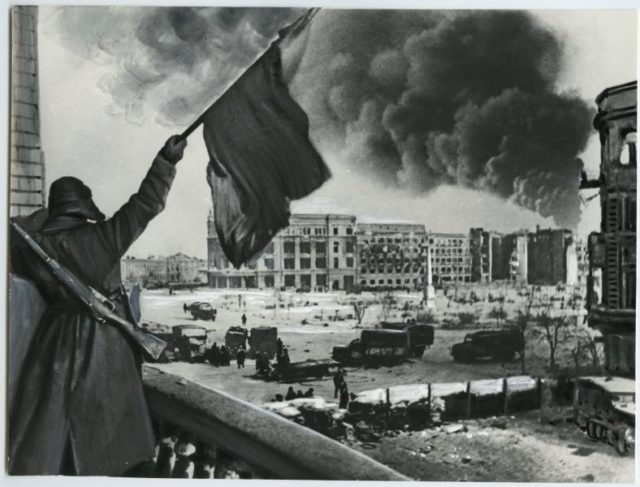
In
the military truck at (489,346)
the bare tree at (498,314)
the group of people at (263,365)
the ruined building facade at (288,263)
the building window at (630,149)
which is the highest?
the building window at (630,149)

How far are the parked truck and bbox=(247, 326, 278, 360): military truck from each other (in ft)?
0.70

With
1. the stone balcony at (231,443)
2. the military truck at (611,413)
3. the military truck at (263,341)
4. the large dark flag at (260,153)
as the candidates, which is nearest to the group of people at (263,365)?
the military truck at (263,341)

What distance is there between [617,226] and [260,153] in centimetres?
124

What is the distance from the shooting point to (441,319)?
2656mm

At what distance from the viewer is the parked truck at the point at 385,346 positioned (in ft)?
8.64

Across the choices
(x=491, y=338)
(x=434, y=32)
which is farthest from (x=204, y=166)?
(x=491, y=338)

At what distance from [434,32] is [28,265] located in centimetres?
161

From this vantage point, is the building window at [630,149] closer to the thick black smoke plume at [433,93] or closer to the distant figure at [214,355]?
the thick black smoke plume at [433,93]

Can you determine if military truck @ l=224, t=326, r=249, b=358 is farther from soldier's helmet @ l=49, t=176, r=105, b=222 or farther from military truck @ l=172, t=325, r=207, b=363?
soldier's helmet @ l=49, t=176, r=105, b=222

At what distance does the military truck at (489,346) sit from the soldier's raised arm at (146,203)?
1.14 metres

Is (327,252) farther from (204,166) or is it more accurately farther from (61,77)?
(61,77)

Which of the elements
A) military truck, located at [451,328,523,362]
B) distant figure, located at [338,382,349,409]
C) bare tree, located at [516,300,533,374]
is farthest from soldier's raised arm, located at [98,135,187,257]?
bare tree, located at [516,300,533,374]

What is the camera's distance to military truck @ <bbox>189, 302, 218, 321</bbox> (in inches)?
105

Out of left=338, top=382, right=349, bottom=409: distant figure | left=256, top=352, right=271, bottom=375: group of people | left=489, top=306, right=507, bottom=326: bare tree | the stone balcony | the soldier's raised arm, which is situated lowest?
the stone balcony
